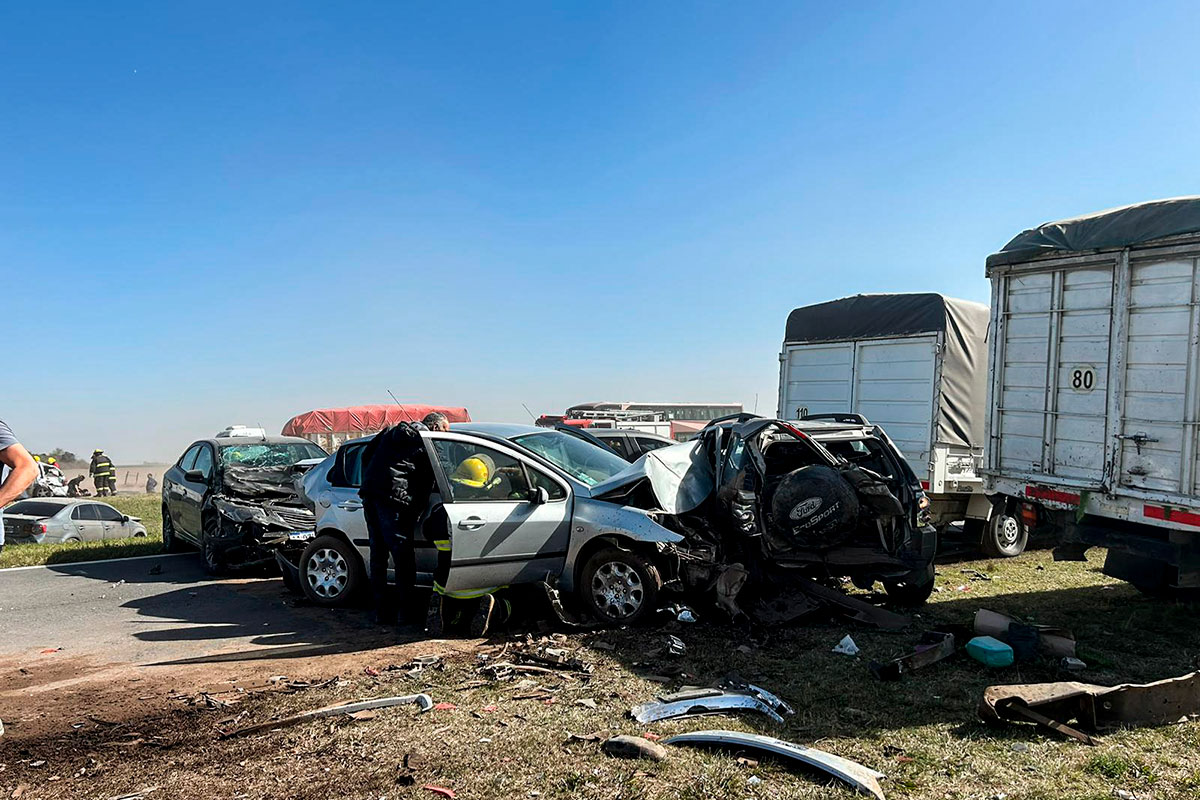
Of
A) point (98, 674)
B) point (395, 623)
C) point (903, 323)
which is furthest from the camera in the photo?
point (903, 323)

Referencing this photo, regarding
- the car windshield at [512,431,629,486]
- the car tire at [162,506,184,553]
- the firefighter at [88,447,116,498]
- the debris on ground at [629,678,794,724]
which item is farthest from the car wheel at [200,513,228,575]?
the firefighter at [88,447,116,498]

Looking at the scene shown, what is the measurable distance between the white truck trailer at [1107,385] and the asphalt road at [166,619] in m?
6.04

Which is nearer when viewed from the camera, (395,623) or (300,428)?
(395,623)

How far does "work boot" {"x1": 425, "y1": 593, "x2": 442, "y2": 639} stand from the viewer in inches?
260

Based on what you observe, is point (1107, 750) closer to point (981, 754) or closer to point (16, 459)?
point (981, 754)

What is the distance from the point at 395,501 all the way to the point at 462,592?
94 cm

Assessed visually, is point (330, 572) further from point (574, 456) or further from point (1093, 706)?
point (1093, 706)

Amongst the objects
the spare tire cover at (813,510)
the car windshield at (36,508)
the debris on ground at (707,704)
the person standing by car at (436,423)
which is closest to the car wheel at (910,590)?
the spare tire cover at (813,510)

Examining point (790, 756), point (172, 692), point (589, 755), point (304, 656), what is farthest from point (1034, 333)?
point (172, 692)

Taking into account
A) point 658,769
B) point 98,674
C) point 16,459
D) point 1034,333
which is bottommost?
point 98,674

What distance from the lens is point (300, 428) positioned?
33.7m

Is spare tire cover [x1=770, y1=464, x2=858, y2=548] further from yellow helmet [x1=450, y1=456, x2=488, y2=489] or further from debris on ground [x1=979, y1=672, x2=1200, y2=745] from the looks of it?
yellow helmet [x1=450, y1=456, x2=488, y2=489]

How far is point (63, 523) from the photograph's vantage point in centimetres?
1429

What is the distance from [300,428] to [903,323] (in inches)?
1112
